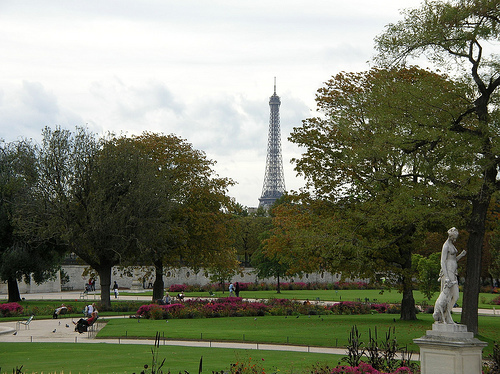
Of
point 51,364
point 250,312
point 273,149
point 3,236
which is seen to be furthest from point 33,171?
point 273,149

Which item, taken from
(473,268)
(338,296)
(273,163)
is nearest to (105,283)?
(473,268)

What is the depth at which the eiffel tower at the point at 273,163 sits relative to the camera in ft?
522

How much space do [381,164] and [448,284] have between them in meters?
13.7

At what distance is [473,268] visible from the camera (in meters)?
22.8

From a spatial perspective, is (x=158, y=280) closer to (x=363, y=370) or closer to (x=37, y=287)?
(x=37, y=287)

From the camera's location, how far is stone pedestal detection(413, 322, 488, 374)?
12609mm

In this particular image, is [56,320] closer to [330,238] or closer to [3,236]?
[3,236]

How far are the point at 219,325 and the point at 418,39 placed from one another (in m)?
16.9

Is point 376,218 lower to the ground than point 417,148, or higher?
lower

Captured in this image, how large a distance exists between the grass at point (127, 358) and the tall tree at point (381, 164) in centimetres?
718

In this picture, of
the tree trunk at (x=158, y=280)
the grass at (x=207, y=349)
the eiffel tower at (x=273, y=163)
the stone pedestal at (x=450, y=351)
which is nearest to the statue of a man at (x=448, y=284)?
the stone pedestal at (x=450, y=351)

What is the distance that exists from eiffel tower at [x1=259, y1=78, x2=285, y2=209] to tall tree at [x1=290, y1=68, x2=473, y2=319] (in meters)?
124

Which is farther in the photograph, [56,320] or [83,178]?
[83,178]

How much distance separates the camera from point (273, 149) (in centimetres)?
16050
